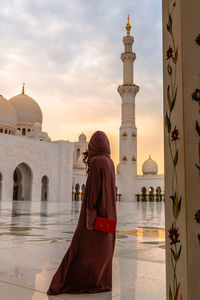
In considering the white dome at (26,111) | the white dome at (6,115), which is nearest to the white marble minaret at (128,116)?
the white dome at (26,111)

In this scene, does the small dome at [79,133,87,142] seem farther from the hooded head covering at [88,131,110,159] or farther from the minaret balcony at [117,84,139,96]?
the hooded head covering at [88,131,110,159]

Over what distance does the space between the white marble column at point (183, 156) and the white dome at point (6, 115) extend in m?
22.2

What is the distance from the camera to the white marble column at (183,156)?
117 cm

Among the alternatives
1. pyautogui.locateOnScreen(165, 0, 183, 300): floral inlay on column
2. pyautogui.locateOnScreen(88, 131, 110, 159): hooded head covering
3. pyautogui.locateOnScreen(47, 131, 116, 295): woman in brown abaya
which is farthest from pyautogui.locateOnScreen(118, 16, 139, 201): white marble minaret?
pyautogui.locateOnScreen(165, 0, 183, 300): floral inlay on column

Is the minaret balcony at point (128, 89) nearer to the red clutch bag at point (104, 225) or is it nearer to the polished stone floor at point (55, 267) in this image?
the polished stone floor at point (55, 267)

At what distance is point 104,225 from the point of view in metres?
1.96

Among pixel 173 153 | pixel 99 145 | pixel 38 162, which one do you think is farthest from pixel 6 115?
pixel 173 153

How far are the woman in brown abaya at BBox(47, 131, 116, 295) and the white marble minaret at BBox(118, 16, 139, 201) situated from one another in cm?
2548

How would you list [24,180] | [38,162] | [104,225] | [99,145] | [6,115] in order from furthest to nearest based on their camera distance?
[6,115] < [24,180] < [38,162] < [99,145] < [104,225]

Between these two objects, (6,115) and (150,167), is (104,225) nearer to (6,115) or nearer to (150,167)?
(6,115)

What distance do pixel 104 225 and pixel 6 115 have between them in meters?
21.8

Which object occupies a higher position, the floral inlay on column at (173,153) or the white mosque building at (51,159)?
the white mosque building at (51,159)

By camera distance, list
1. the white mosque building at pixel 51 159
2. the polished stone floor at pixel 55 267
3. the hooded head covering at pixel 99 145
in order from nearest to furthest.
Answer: the polished stone floor at pixel 55 267 < the hooded head covering at pixel 99 145 < the white mosque building at pixel 51 159

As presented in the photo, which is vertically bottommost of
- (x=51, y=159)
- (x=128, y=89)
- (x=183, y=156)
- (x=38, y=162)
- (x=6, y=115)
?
(x=183, y=156)
